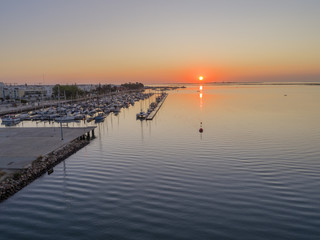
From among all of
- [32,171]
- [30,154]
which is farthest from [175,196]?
[30,154]

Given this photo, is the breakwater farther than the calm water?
Yes

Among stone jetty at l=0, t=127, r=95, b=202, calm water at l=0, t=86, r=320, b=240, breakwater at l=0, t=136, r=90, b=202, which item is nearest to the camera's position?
calm water at l=0, t=86, r=320, b=240

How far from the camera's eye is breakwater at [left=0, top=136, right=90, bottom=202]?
20203 mm

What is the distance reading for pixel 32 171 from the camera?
2375 cm

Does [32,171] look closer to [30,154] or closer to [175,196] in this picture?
[30,154]

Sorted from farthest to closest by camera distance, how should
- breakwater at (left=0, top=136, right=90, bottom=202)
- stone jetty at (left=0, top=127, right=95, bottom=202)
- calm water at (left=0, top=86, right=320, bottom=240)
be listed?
stone jetty at (left=0, top=127, right=95, bottom=202) < breakwater at (left=0, top=136, right=90, bottom=202) < calm water at (left=0, top=86, right=320, bottom=240)

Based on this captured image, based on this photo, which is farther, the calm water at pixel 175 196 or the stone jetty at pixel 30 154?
the stone jetty at pixel 30 154

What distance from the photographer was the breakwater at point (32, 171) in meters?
20.2

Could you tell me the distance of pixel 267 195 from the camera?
19.9 m

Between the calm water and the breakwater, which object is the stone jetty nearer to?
the breakwater

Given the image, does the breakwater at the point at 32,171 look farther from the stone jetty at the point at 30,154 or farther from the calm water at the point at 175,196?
the calm water at the point at 175,196

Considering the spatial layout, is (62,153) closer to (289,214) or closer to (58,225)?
(58,225)

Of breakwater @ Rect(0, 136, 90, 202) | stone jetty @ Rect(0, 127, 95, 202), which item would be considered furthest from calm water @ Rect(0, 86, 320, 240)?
stone jetty @ Rect(0, 127, 95, 202)

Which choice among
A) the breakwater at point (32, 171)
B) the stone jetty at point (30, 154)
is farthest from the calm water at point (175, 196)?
the stone jetty at point (30, 154)
